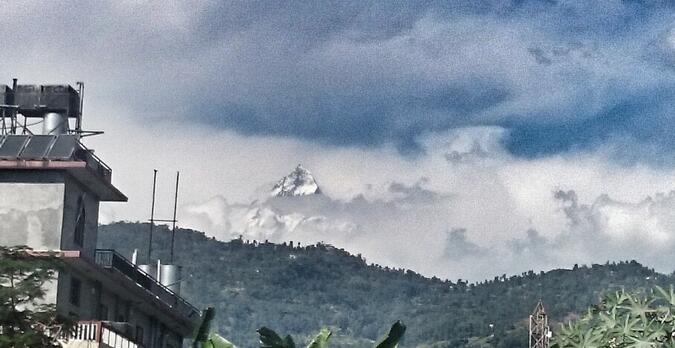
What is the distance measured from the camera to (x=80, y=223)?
238 ft

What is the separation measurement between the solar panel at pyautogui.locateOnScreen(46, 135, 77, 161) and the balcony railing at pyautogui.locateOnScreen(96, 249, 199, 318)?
562 centimetres

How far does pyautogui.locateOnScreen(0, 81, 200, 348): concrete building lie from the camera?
68.4 meters

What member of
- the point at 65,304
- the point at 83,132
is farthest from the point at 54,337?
the point at 83,132

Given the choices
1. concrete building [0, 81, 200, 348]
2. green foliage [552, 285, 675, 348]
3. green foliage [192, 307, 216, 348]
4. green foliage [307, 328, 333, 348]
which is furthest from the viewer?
concrete building [0, 81, 200, 348]

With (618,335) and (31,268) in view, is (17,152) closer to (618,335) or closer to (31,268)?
(31,268)

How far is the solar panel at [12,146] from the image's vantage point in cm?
6944

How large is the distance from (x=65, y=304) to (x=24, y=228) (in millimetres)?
A: 4053

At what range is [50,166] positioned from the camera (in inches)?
2704

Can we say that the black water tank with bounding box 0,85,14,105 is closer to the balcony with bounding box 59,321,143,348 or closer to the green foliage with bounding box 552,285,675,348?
the balcony with bounding box 59,321,143,348

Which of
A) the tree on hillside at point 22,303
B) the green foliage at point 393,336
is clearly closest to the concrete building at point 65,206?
the tree on hillside at point 22,303

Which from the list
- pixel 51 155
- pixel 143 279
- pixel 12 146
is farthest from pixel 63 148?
pixel 143 279

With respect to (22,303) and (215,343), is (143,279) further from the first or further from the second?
(215,343)

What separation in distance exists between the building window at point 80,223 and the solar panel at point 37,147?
10.9ft

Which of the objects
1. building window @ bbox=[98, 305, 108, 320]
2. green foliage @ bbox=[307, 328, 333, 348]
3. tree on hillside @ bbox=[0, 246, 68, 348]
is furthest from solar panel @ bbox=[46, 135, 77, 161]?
green foliage @ bbox=[307, 328, 333, 348]
